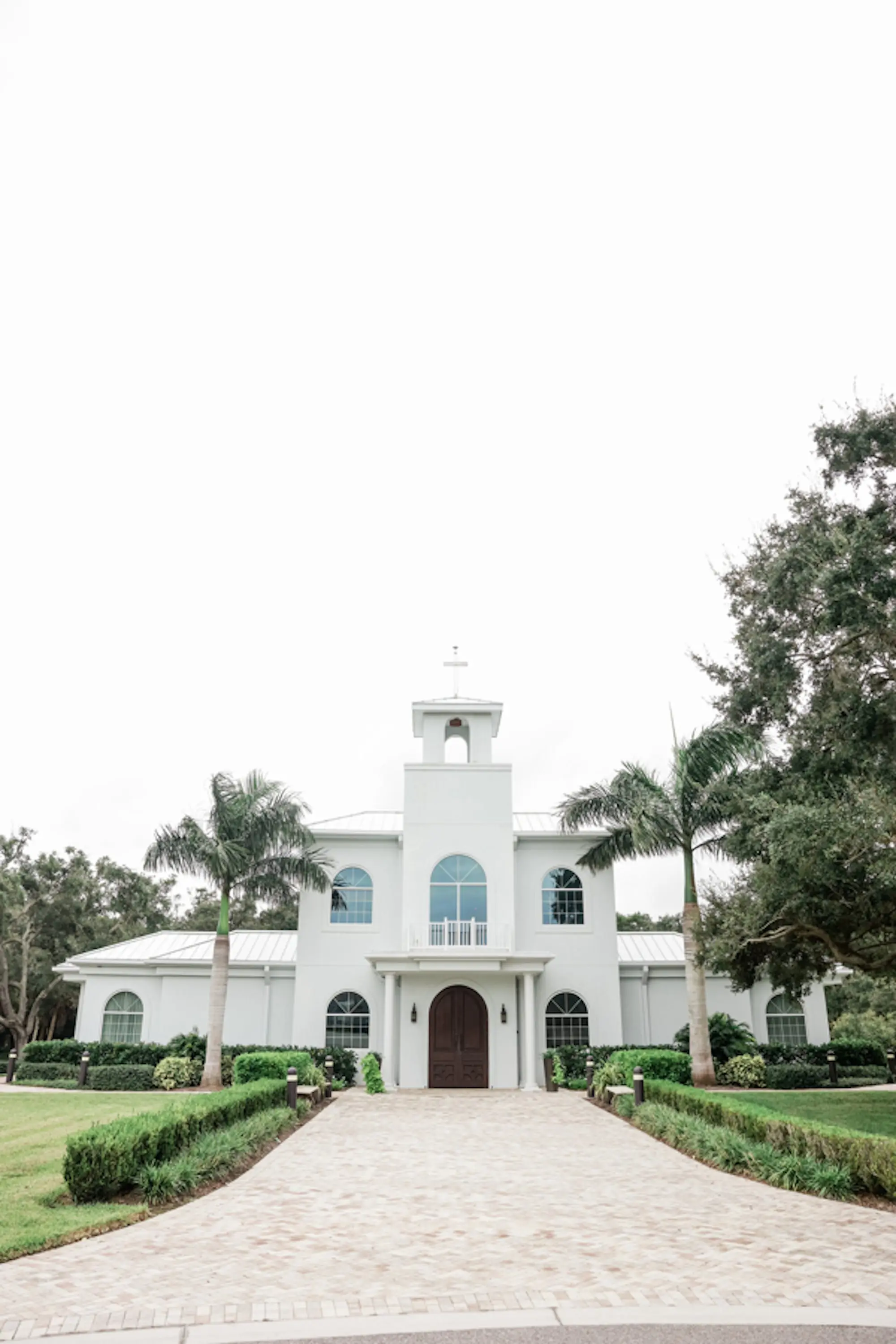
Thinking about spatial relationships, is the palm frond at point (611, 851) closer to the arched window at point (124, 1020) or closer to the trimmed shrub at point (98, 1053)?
the trimmed shrub at point (98, 1053)

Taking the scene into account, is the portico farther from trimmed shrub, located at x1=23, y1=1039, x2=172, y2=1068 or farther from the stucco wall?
trimmed shrub, located at x1=23, y1=1039, x2=172, y2=1068

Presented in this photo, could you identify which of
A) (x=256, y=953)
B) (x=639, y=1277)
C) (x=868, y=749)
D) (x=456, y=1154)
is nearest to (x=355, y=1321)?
(x=639, y=1277)

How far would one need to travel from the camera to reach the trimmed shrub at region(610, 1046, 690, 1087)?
19.9 metres

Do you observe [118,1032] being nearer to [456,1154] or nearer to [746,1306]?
[456,1154]

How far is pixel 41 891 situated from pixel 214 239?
A: 3754 centimetres

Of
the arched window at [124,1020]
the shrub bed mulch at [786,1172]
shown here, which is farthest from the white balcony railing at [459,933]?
the shrub bed mulch at [786,1172]

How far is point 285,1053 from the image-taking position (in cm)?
2105

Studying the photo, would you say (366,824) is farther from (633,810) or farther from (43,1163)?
(43,1163)

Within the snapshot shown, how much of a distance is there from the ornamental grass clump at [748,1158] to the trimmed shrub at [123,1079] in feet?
45.6

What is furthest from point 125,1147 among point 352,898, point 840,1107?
point 352,898

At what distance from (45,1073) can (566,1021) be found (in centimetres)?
1372

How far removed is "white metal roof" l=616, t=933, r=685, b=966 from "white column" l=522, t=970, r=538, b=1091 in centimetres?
399

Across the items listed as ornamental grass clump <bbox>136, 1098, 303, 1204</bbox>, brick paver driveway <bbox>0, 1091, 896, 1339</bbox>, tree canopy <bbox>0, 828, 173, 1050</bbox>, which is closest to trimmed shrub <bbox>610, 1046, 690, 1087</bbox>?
brick paver driveway <bbox>0, 1091, 896, 1339</bbox>

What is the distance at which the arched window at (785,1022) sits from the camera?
26891 mm
